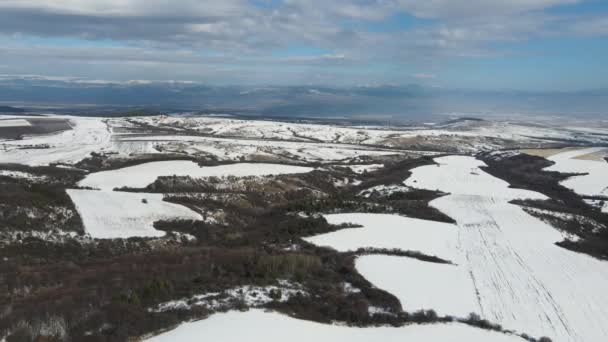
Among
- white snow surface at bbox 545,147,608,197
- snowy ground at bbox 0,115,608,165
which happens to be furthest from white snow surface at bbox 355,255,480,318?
snowy ground at bbox 0,115,608,165

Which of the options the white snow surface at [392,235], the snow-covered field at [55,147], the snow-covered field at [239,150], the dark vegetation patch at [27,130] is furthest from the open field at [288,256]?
the dark vegetation patch at [27,130]

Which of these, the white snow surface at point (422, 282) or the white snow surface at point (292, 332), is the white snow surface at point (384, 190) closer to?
the white snow surface at point (422, 282)

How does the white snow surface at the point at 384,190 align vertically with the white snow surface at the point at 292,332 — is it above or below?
below

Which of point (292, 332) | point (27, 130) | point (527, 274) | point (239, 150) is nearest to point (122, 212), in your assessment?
point (292, 332)

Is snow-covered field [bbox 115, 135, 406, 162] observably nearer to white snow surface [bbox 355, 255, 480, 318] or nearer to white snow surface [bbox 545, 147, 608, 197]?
white snow surface [bbox 545, 147, 608, 197]

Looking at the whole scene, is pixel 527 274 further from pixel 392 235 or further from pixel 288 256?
pixel 288 256

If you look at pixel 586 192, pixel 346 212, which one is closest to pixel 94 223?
pixel 346 212

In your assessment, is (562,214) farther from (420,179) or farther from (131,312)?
(131,312)
